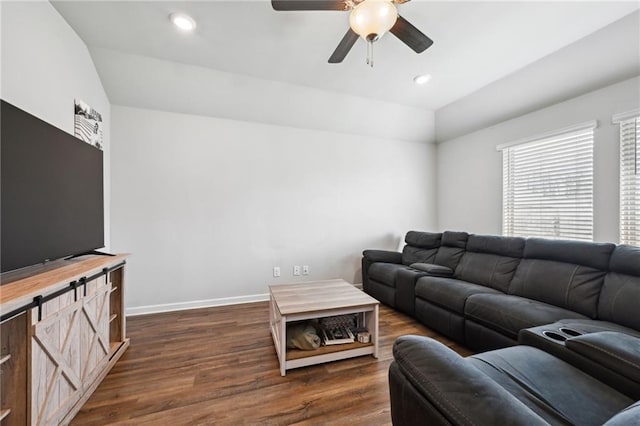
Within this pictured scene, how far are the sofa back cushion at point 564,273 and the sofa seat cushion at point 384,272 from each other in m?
1.14

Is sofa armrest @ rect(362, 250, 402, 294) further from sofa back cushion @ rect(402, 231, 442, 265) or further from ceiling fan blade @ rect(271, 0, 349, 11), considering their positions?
ceiling fan blade @ rect(271, 0, 349, 11)

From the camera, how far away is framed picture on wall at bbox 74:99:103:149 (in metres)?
2.19

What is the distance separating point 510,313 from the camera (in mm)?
1877

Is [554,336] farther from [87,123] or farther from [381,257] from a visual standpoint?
[87,123]

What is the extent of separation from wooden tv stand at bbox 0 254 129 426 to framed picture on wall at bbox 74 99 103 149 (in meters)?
1.19

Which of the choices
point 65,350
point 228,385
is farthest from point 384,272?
point 65,350

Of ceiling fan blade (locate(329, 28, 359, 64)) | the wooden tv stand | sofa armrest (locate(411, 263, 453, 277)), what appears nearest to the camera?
the wooden tv stand

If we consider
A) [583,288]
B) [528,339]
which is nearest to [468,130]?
[583,288]

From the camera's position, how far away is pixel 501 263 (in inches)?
103

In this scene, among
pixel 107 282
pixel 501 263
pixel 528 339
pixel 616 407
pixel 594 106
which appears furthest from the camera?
pixel 501 263

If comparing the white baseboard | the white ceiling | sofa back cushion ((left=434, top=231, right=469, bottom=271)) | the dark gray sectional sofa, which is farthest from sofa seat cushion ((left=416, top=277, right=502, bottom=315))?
the white ceiling

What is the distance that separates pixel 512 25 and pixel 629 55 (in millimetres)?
961

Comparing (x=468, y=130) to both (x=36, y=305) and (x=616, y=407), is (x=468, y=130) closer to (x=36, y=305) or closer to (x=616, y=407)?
(x=616, y=407)

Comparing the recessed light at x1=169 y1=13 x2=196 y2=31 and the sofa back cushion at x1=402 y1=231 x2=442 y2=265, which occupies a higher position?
the recessed light at x1=169 y1=13 x2=196 y2=31
